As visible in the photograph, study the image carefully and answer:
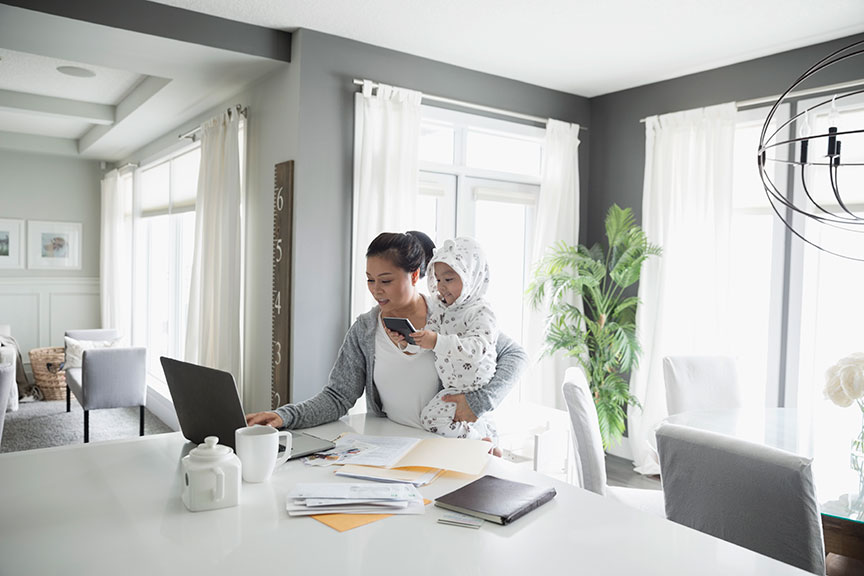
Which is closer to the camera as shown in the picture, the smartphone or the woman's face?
the smartphone

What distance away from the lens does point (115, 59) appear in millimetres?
3645

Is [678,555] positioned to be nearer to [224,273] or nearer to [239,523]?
[239,523]

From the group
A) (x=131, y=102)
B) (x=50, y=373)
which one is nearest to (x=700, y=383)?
(x=131, y=102)

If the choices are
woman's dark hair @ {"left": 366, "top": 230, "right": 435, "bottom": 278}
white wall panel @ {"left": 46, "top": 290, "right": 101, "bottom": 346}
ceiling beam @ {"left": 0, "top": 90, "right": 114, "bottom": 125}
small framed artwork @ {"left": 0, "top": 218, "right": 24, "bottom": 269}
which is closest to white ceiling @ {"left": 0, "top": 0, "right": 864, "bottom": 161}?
ceiling beam @ {"left": 0, "top": 90, "right": 114, "bottom": 125}

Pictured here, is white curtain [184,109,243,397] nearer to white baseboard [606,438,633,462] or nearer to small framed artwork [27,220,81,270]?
white baseboard [606,438,633,462]

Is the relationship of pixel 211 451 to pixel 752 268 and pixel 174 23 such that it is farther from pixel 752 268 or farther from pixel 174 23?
pixel 752 268

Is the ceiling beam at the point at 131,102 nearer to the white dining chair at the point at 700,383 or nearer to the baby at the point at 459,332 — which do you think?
the baby at the point at 459,332

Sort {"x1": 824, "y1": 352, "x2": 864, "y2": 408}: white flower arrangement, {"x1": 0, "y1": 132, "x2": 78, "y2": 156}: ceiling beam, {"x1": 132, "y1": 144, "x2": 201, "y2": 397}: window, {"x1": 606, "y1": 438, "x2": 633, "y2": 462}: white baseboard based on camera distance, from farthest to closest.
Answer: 1. {"x1": 0, "y1": 132, "x2": 78, "y2": 156}: ceiling beam
2. {"x1": 132, "y1": 144, "x2": 201, "y2": 397}: window
3. {"x1": 606, "y1": 438, "x2": 633, "y2": 462}: white baseboard
4. {"x1": 824, "y1": 352, "x2": 864, "y2": 408}: white flower arrangement

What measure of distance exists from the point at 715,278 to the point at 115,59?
3727 mm

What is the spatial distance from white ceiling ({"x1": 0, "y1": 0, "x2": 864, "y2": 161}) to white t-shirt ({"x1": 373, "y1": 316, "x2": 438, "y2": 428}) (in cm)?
192

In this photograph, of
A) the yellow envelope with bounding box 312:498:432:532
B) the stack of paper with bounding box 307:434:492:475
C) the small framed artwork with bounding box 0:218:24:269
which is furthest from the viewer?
the small framed artwork with bounding box 0:218:24:269

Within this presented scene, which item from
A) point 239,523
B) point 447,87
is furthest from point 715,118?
point 239,523

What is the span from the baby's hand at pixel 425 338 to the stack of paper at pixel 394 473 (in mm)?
439

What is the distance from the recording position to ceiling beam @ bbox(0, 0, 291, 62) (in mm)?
3002
